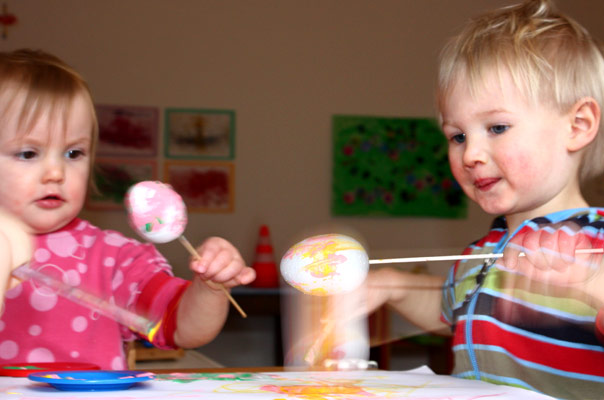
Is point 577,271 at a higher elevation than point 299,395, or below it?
higher

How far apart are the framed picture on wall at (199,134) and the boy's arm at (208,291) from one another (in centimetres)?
276

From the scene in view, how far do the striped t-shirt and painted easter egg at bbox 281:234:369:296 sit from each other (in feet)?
0.80

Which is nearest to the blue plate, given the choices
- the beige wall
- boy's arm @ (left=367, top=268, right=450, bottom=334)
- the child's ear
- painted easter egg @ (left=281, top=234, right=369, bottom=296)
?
painted easter egg @ (left=281, top=234, right=369, bottom=296)

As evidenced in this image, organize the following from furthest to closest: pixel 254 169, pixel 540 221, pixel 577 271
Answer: pixel 254 169 < pixel 540 221 < pixel 577 271

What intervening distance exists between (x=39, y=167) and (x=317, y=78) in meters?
3.07

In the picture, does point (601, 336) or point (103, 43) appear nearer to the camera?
point (601, 336)

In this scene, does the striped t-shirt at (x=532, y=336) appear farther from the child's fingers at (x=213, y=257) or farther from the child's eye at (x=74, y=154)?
the child's eye at (x=74, y=154)

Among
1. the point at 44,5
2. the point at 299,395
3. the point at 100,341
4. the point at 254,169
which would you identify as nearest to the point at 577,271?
the point at 299,395

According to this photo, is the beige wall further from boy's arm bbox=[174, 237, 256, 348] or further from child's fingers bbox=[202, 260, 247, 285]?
child's fingers bbox=[202, 260, 247, 285]

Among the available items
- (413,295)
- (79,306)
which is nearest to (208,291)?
(79,306)

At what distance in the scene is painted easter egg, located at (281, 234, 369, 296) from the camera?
Result: 0.98 m

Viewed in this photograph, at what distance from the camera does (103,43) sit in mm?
3852

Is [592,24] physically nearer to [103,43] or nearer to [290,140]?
[290,140]

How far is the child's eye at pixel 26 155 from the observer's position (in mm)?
1207
